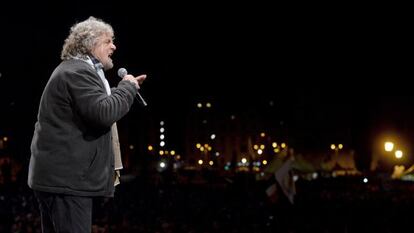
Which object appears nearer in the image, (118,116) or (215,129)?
(118,116)

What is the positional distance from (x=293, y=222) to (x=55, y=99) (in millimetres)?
11223

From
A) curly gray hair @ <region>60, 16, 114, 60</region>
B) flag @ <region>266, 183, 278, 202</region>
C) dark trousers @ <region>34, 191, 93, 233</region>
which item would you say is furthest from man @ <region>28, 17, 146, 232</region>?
flag @ <region>266, 183, 278, 202</region>

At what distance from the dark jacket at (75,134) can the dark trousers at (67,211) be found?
0.06 meters

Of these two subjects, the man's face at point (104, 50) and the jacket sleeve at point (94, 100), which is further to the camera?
the man's face at point (104, 50)

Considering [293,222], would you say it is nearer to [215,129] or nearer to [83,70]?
[83,70]

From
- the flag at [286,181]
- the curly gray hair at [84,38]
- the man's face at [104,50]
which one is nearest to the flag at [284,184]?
the flag at [286,181]

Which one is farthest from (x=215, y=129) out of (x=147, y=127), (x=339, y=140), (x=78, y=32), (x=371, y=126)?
(x=78, y=32)

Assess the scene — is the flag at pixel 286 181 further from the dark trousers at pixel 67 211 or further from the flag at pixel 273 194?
the dark trousers at pixel 67 211

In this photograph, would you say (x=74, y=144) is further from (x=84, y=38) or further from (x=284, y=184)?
(x=284, y=184)

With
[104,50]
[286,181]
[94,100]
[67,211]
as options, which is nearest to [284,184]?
[286,181]

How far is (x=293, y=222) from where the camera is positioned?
44.9 feet

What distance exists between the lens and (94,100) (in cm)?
309

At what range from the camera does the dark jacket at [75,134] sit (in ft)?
10.1

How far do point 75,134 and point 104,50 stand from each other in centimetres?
60
